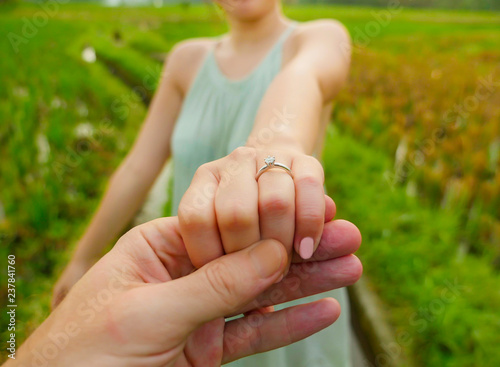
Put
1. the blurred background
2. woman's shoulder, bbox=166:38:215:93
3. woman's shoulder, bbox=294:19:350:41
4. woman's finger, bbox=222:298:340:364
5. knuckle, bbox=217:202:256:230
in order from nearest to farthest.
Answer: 1. knuckle, bbox=217:202:256:230
2. woman's finger, bbox=222:298:340:364
3. woman's shoulder, bbox=294:19:350:41
4. woman's shoulder, bbox=166:38:215:93
5. the blurred background

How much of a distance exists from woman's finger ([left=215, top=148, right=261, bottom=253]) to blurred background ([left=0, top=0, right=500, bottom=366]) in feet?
1.53

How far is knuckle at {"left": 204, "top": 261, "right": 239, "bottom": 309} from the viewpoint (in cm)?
29

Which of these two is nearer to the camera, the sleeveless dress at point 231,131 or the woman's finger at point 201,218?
the woman's finger at point 201,218

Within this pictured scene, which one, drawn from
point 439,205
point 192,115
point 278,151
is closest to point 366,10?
point 439,205

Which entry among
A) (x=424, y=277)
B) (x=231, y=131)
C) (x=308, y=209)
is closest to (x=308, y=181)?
(x=308, y=209)

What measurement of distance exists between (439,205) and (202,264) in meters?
1.11

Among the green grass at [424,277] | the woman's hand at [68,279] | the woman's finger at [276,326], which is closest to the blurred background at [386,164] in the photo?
the green grass at [424,277]

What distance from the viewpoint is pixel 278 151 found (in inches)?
13.0

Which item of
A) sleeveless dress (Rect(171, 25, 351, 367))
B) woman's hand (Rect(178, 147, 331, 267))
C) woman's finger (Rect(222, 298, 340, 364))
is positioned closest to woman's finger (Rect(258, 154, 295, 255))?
woman's hand (Rect(178, 147, 331, 267))

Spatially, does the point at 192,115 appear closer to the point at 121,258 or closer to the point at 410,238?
the point at 121,258

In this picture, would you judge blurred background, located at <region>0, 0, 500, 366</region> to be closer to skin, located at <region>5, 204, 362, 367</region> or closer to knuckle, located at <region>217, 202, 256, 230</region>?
skin, located at <region>5, 204, 362, 367</region>

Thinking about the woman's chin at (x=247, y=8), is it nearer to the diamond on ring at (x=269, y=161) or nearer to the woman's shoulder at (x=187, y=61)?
the woman's shoulder at (x=187, y=61)

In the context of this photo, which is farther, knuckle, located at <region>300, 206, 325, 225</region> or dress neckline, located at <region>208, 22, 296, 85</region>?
dress neckline, located at <region>208, 22, 296, 85</region>

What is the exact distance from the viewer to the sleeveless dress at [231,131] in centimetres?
62
